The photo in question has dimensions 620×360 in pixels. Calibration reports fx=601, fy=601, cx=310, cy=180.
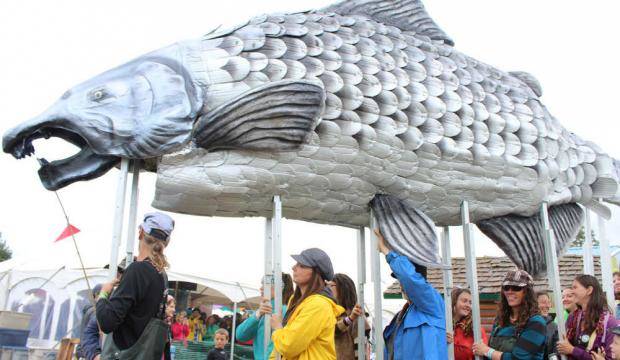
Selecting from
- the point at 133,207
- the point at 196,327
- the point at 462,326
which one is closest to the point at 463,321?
the point at 462,326

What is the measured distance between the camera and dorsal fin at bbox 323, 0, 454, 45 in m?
4.67

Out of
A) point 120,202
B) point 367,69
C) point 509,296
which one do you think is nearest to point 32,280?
point 120,202

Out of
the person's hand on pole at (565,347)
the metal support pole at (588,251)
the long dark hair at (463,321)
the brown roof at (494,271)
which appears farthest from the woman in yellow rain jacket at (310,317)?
the brown roof at (494,271)

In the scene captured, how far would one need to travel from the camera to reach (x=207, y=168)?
12.1ft

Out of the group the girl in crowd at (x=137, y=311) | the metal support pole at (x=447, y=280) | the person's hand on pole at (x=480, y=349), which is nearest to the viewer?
the girl in crowd at (x=137, y=311)

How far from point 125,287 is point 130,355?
31 centimetres

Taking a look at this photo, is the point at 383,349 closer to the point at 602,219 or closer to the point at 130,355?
the point at 130,355

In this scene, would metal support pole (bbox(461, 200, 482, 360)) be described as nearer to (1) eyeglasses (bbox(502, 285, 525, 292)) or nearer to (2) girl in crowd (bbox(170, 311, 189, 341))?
(1) eyeglasses (bbox(502, 285, 525, 292))

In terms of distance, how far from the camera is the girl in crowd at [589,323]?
3480 mm

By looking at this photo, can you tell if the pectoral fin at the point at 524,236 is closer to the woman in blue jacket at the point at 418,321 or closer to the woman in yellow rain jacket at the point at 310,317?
the woman in blue jacket at the point at 418,321

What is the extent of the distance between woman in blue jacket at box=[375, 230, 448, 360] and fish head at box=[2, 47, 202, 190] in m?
1.54

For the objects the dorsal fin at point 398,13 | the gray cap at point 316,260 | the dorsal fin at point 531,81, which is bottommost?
the gray cap at point 316,260

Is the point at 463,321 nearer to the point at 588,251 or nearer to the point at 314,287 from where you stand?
the point at 588,251

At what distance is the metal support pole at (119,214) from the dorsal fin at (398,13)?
2030 mm
